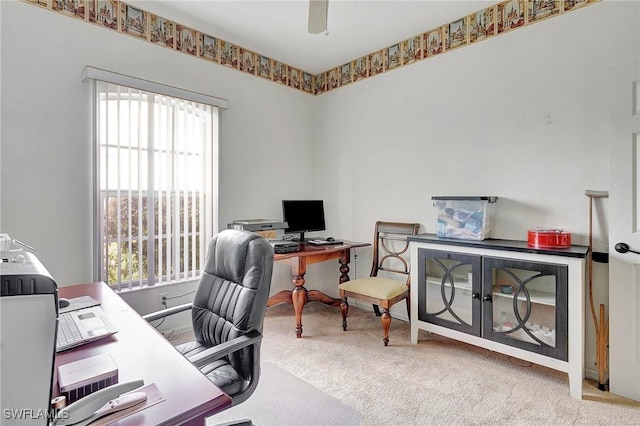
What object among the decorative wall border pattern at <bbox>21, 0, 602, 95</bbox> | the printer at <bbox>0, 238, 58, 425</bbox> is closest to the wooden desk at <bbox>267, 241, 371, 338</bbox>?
the decorative wall border pattern at <bbox>21, 0, 602, 95</bbox>

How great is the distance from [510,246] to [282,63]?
9.45 ft

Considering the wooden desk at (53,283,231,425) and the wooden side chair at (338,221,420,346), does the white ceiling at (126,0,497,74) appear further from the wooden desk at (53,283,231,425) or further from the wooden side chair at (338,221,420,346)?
the wooden desk at (53,283,231,425)

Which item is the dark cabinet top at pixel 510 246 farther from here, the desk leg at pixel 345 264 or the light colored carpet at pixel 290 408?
the light colored carpet at pixel 290 408

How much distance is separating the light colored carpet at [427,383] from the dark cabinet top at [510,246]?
85cm

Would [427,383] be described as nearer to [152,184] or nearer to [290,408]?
[290,408]

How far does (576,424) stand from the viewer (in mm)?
1684

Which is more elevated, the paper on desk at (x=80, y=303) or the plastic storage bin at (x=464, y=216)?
the plastic storage bin at (x=464, y=216)

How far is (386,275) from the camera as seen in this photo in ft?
10.8

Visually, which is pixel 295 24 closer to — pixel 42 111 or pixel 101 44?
pixel 101 44

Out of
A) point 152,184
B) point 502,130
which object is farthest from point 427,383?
point 152,184

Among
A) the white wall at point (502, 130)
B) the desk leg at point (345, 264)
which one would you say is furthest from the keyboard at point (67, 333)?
the white wall at point (502, 130)

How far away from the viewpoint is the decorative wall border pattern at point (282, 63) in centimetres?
230

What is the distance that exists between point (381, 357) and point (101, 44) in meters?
3.14

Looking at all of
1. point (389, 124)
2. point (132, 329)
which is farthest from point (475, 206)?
point (132, 329)
